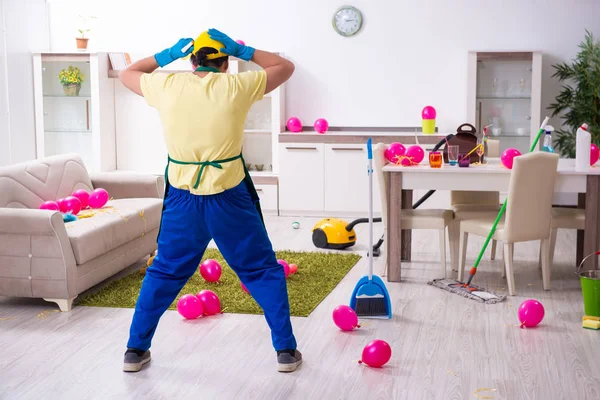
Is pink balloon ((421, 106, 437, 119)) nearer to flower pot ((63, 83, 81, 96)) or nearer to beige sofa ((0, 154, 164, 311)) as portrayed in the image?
beige sofa ((0, 154, 164, 311))

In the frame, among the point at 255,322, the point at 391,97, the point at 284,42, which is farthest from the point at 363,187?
the point at 255,322

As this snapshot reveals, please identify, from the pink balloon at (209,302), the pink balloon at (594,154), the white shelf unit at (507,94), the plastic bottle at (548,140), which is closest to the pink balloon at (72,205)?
the pink balloon at (209,302)

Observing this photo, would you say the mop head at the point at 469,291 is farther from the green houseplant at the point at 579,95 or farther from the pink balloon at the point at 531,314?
the green houseplant at the point at 579,95

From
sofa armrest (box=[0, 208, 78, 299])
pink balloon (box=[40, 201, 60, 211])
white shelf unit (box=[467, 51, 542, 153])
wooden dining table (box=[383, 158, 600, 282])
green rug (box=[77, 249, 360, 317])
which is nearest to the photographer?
sofa armrest (box=[0, 208, 78, 299])

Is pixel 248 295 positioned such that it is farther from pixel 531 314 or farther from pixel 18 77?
pixel 18 77

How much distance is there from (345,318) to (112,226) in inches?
67.1

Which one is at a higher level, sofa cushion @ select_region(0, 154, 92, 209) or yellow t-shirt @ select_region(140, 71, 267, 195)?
yellow t-shirt @ select_region(140, 71, 267, 195)

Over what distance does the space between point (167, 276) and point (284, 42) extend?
4991mm

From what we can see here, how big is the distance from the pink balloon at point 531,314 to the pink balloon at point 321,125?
3.90 meters

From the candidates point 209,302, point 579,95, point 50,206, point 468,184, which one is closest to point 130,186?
point 50,206

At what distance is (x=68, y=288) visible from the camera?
179 inches

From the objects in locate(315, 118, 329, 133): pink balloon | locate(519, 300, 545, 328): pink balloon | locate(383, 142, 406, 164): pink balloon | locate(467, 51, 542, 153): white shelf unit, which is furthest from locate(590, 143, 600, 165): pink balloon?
locate(315, 118, 329, 133): pink balloon

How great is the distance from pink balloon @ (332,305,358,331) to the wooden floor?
5cm

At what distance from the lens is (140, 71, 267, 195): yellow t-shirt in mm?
3381
